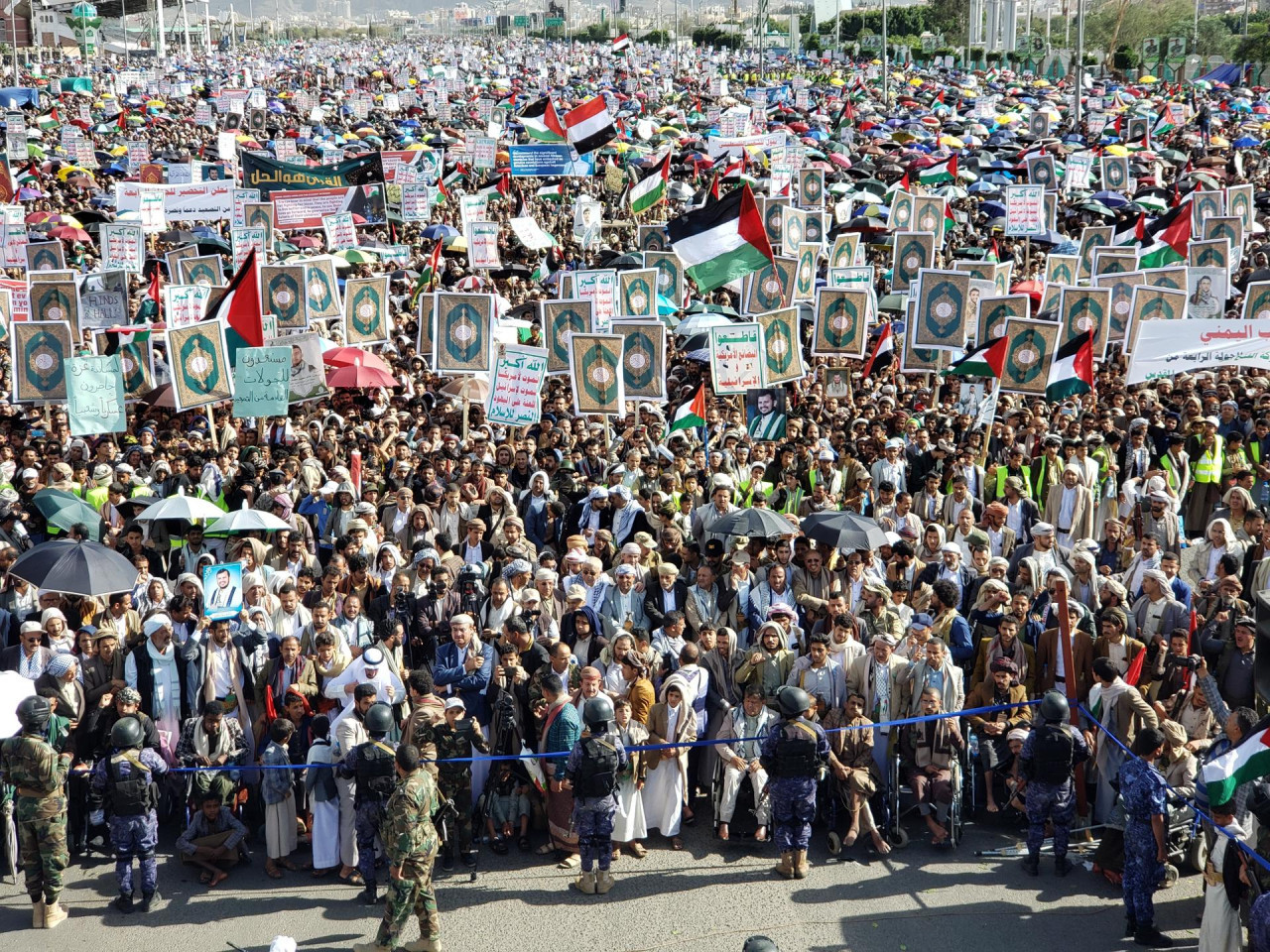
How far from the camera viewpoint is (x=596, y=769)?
25.0 feet

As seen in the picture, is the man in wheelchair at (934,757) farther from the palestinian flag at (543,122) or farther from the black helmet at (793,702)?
the palestinian flag at (543,122)

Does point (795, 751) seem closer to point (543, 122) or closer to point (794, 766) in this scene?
point (794, 766)

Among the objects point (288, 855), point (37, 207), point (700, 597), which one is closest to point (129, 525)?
point (288, 855)

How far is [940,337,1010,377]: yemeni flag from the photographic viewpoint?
522 inches

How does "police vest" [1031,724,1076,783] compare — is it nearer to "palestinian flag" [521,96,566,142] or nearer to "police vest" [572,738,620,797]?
"police vest" [572,738,620,797]

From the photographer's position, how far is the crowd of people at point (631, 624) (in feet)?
25.9

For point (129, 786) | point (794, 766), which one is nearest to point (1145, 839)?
point (794, 766)

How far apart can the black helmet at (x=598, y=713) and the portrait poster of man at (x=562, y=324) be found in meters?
7.13

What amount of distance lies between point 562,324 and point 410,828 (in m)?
8.13

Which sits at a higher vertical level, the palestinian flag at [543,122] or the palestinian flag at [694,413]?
the palestinian flag at [543,122]

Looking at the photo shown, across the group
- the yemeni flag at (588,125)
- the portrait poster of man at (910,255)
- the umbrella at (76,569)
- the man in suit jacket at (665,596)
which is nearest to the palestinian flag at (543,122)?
the yemeni flag at (588,125)

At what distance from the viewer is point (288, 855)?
838 centimetres

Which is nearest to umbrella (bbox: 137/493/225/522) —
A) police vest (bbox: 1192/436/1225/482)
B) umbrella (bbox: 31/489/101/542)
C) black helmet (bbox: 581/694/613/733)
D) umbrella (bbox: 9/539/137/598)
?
umbrella (bbox: 31/489/101/542)

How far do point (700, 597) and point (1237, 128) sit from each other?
41316mm
